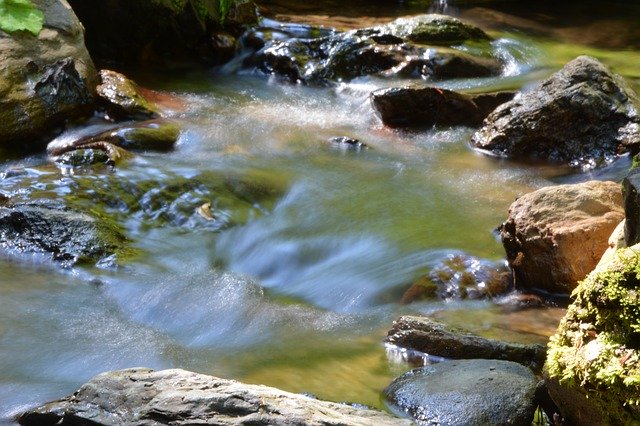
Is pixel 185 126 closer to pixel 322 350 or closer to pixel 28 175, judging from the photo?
pixel 28 175

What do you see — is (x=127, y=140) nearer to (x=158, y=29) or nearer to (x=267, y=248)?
(x=267, y=248)

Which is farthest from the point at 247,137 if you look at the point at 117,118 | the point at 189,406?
the point at 189,406

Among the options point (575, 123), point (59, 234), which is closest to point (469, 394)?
point (59, 234)

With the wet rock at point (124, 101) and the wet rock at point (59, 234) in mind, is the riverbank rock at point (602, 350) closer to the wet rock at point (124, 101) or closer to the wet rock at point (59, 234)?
the wet rock at point (59, 234)

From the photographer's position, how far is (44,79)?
300 inches

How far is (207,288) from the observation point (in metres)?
5.15

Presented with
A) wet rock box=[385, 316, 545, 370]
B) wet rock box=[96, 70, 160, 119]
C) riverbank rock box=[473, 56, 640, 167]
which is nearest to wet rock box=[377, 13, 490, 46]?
riverbank rock box=[473, 56, 640, 167]

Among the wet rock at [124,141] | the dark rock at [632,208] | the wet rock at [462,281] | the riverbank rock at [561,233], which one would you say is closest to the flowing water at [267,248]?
the wet rock at [462,281]

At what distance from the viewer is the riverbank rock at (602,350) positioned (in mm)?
2814

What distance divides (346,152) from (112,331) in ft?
12.1

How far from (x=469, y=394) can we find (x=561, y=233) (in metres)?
1.80

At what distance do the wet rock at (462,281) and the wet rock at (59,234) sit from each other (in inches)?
77.6

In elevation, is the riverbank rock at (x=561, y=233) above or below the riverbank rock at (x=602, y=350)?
below

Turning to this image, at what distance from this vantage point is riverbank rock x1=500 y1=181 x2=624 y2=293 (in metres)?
4.99
